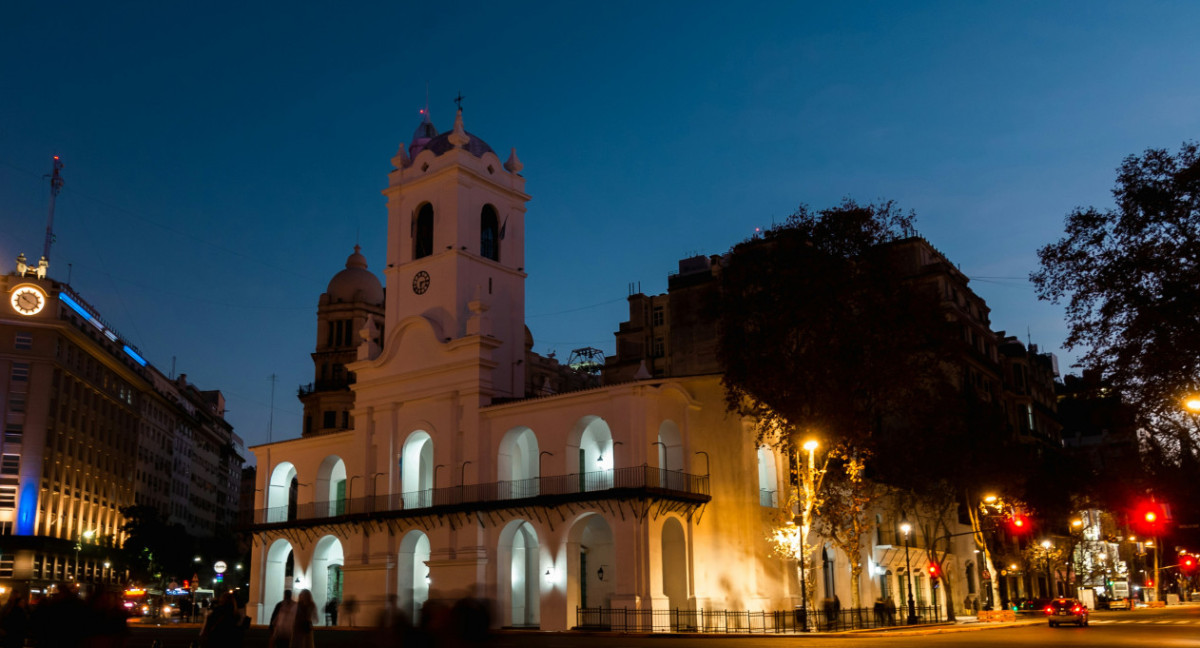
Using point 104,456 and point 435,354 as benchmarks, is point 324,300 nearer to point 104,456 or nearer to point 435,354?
point 104,456

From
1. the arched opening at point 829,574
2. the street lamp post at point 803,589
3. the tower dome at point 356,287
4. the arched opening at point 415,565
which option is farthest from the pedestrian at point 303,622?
the tower dome at point 356,287

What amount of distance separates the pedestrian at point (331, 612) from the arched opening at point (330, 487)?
17.0 feet

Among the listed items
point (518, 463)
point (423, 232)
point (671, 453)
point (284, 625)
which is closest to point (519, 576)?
point (518, 463)

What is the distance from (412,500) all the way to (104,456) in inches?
1876

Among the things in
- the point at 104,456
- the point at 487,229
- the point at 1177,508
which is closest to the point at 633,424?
the point at 487,229

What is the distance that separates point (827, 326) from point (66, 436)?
59.4 meters

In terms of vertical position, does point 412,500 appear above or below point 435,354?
below

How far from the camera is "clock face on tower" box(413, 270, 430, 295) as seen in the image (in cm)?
A: 4713

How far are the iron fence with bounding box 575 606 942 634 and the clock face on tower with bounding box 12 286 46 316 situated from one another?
168 ft

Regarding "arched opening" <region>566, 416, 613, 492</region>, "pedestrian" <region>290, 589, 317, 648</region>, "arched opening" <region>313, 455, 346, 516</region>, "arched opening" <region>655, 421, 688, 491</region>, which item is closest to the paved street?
"pedestrian" <region>290, 589, 317, 648</region>

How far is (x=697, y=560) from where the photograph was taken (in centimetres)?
3828

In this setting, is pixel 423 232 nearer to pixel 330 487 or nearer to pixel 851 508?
pixel 330 487

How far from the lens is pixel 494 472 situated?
138 ft

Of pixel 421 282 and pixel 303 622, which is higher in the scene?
pixel 421 282
